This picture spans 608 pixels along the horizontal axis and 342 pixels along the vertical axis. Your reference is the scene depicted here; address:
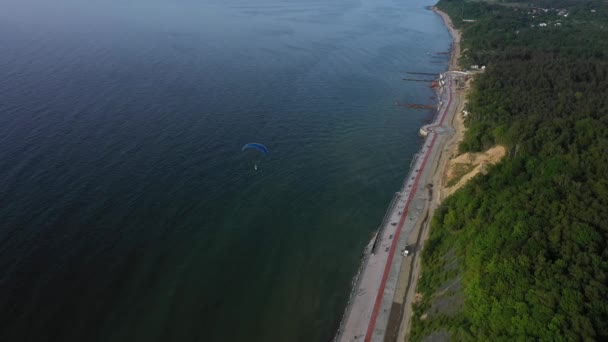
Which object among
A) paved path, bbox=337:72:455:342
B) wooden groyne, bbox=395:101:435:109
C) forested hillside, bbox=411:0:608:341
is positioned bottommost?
paved path, bbox=337:72:455:342

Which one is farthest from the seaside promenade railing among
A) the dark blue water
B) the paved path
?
the dark blue water

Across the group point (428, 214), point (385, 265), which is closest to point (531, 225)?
point (385, 265)

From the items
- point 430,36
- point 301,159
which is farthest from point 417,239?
point 430,36

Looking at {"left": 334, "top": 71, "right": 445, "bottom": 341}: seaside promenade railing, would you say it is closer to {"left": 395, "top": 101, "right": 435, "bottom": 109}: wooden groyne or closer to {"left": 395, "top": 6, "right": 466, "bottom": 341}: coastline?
{"left": 395, "top": 6, "right": 466, "bottom": 341}: coastline

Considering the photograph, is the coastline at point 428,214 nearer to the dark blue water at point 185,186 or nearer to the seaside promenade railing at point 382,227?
the seaside promenade railing at point 382,227

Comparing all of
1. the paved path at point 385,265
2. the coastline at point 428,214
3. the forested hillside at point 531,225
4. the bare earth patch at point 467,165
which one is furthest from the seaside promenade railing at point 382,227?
the forested hillside at point 531,225

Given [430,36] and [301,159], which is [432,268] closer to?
[301,159]
